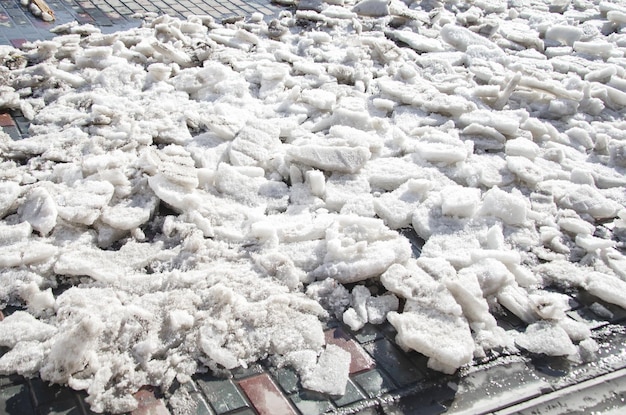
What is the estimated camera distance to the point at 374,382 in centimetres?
180

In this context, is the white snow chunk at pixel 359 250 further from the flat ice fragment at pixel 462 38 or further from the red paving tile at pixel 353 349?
the flat ice fragment at pixel 462 38

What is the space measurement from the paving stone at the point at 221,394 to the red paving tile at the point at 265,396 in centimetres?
3

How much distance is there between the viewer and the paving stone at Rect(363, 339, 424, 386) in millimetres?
1825

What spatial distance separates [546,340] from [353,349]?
2.08 ft

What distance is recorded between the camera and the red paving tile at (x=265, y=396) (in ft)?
5.52

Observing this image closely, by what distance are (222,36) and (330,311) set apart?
8.81 ft

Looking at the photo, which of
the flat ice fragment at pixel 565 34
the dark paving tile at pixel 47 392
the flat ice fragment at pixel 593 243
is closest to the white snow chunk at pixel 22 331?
the dark paving tile at pixel 47 392

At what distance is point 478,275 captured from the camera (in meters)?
2.12

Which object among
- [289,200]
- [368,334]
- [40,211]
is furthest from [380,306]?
[40,211]

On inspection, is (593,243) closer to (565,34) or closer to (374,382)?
(374,382)

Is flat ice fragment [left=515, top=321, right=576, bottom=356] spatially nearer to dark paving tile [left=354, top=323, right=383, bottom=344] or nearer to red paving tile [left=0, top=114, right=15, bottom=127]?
dark paving tile [left=354, top=323, right=383, bottom=344]

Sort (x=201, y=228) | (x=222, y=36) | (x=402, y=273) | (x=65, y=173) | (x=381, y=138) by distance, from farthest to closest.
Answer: (x=222, y=36) < (x=381, y=138) < (x=65, y=173) < (x=201, y=228) < (x=402, y=273)

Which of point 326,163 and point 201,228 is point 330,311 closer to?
point 201,228

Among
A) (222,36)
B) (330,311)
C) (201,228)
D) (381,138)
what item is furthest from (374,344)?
(222,36)
